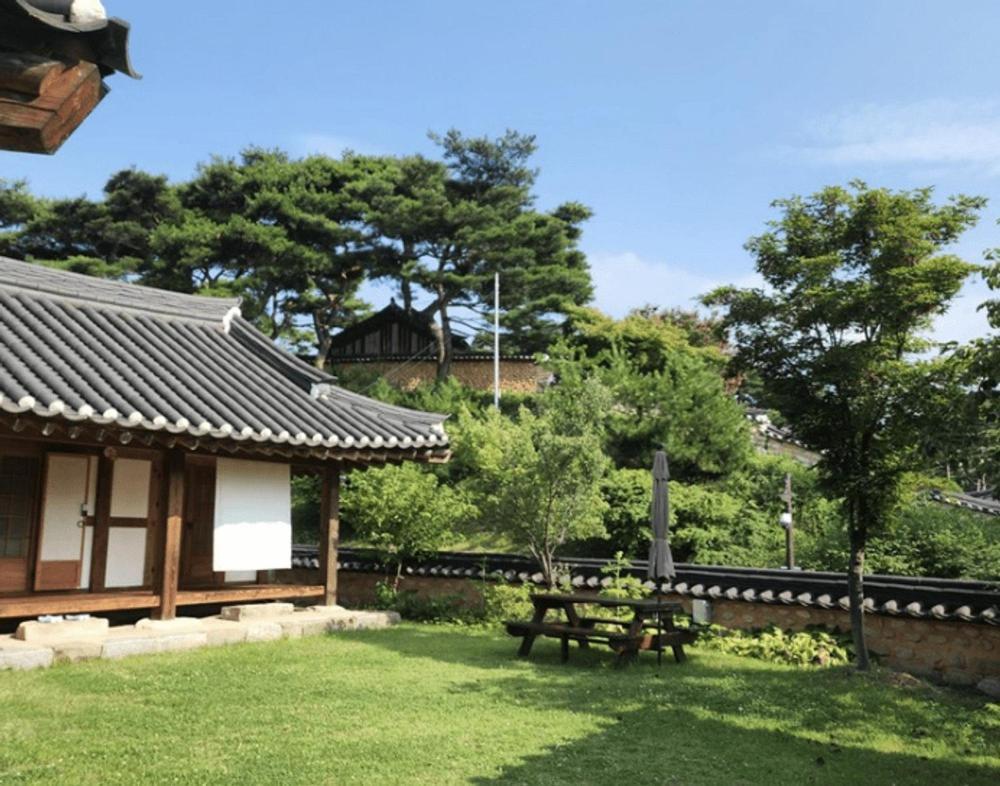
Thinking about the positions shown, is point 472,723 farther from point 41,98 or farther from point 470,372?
point 470,372

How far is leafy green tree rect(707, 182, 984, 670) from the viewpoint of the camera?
8.65 metres

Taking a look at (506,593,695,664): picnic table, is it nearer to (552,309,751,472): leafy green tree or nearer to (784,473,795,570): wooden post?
(784,473,795,570): wooden post

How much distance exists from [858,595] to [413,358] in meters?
25.7

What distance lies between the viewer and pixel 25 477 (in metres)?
10.2

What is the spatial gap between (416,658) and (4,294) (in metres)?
7.30

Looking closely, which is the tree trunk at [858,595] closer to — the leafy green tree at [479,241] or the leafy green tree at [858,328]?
the leafy green tree at [858,328]

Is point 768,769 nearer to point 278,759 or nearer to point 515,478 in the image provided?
point 278,759

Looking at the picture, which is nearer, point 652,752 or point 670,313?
point 652,752

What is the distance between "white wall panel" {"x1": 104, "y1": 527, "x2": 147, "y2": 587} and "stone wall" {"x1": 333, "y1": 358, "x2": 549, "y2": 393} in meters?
20.5

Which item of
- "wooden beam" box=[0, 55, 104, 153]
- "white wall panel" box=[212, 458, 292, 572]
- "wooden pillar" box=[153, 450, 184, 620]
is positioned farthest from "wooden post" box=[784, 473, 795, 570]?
"wooden beam" box=[0, 55, 104, 153]

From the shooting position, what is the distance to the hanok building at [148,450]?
9.28m

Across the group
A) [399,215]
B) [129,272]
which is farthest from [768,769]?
[129,272]

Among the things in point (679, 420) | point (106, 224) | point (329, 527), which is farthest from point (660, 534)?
point (106, 224)

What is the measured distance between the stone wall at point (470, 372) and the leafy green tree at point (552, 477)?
59.2ft
